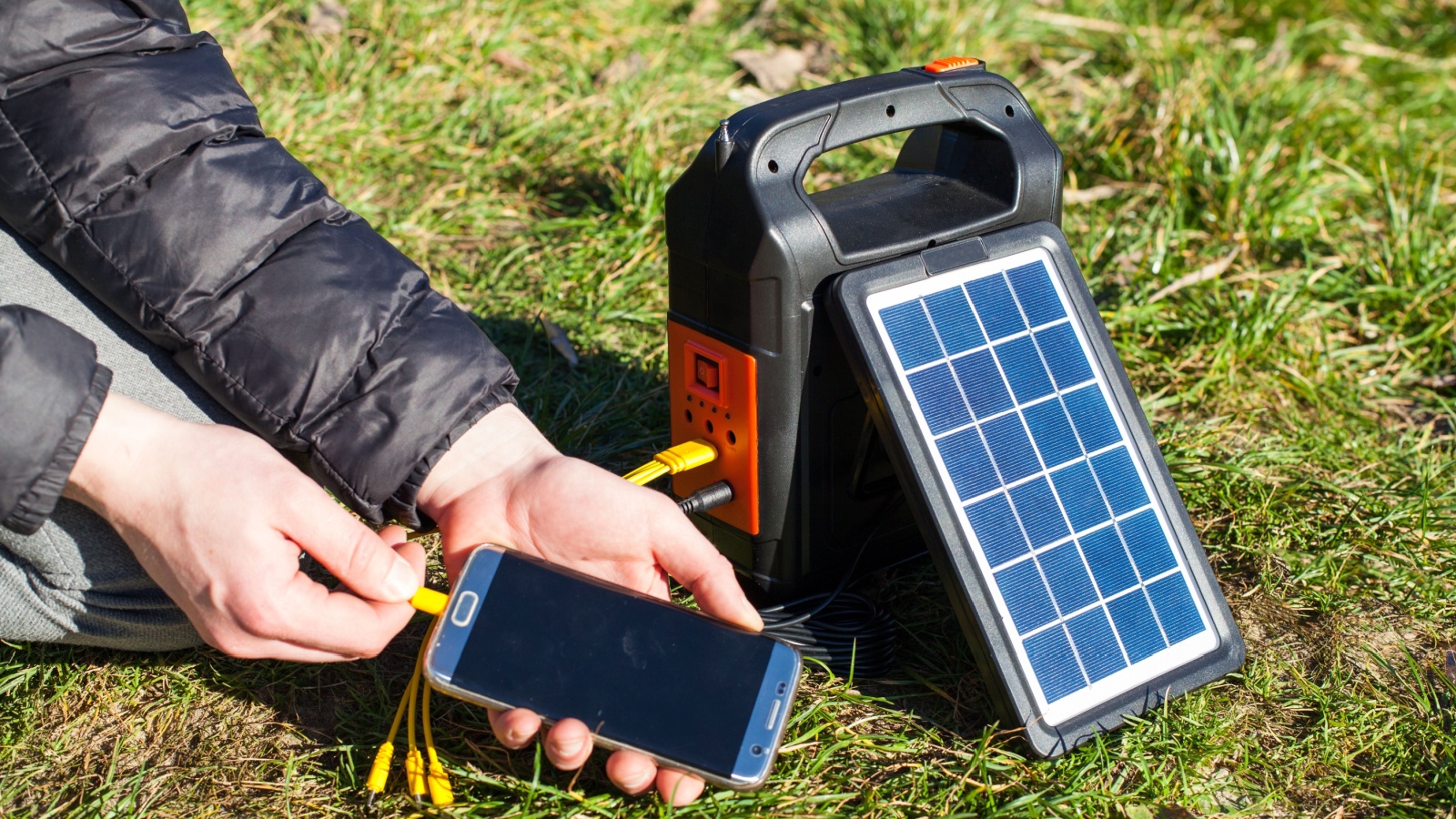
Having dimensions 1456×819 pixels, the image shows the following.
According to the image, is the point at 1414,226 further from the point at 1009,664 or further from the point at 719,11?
the point at 719,11

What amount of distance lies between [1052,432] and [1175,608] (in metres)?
0.36

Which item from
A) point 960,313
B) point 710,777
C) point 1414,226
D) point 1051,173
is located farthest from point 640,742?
point 1414,226

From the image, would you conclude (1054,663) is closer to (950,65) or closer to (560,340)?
(950,65)

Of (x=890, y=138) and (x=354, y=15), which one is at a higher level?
(x=354, y=15)

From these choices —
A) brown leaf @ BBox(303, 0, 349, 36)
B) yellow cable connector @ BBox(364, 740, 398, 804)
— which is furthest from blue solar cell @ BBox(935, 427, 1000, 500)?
brown leaf @ BBox(303, 0, 349, 36)

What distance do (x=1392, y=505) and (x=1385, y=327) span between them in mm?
785

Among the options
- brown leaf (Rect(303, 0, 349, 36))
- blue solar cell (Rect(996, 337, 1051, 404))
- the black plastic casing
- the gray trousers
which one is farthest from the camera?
brown leaf (Rect(303, 0, 349, 36))

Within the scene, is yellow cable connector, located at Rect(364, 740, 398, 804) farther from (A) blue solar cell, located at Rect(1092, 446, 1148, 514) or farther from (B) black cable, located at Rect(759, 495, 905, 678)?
(A) blue solar cell, located at Rect(1092, 446, 1148, 514)

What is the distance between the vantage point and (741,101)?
3.95 meters

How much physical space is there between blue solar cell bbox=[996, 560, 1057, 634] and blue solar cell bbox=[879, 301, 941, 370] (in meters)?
0.37

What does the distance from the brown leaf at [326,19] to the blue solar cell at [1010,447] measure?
2.85 m

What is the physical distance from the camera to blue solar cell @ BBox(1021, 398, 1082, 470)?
6.60 ft

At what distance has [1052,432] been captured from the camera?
203 cm

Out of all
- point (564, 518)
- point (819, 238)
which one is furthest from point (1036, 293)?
point (564, 518)
